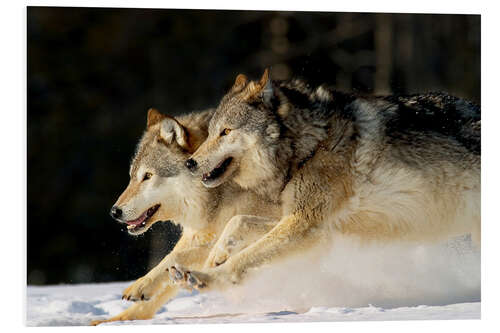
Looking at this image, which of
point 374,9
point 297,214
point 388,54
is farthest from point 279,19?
point 297,214

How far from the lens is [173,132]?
5.50 meters

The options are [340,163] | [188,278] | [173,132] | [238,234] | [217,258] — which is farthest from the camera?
[173,132]

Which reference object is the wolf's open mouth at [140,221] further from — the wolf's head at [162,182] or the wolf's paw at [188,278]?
the wolf's paw at [188,278]

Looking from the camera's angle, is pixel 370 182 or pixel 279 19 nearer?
pixel 370 182

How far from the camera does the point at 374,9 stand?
5.85 m

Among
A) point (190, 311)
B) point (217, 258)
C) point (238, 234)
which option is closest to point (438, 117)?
point (238, 234)

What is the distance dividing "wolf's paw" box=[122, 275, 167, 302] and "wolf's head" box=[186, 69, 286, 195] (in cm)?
75

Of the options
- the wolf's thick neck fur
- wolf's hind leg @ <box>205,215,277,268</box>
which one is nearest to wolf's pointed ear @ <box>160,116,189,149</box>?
the wolf's thick neck fur

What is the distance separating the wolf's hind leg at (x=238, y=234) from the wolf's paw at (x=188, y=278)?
0.30m

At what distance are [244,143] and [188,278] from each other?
1.06 metres

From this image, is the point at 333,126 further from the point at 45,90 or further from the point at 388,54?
the point at 45,90

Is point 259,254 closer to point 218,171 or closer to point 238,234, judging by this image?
point 238,234
